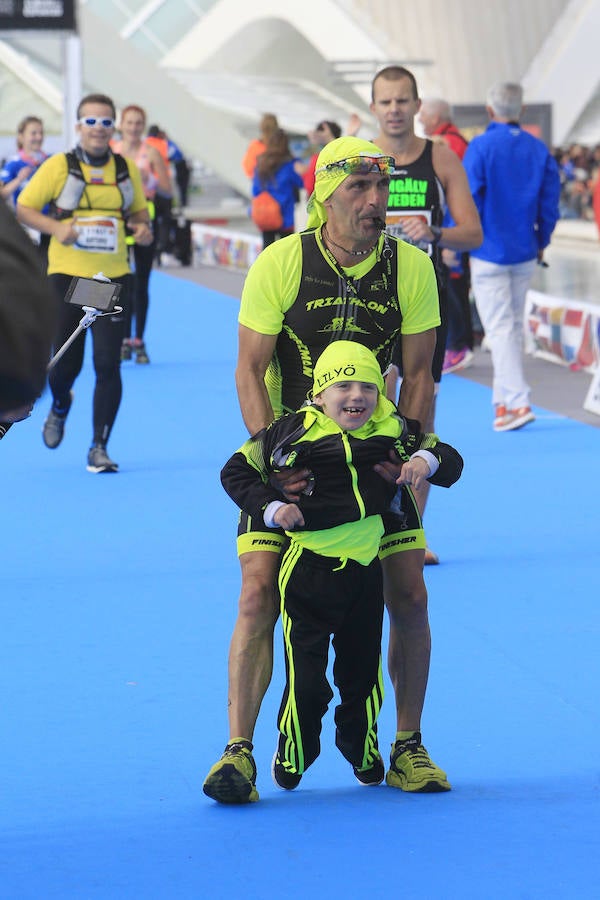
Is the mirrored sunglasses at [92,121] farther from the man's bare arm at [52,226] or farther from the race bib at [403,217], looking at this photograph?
the race bib at [403,217]

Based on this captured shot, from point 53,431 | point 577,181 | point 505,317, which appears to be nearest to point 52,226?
point 53,431

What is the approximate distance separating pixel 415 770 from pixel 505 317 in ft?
20.5

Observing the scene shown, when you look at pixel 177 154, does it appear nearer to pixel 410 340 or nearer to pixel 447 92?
pixel 410 340

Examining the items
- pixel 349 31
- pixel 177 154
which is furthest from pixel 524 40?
pixel 177 154

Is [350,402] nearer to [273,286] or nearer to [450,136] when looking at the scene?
[273,286]

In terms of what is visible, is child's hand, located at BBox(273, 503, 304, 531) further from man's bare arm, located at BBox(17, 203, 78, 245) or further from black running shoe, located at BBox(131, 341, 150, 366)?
black running shoe, located at BBox(131, 341, 150, 366)

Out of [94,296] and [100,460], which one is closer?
[94,296]

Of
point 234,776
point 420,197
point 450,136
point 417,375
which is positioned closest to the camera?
point 234,776

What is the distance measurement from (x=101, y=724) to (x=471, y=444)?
532 centimetres

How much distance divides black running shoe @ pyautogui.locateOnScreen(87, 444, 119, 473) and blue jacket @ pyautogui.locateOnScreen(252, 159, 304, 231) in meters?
8.54

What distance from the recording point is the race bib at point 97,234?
846 cm

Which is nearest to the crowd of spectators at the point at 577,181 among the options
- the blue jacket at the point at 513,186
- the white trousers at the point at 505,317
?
the blue jacket at the point at 513,186

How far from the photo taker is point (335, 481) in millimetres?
3854

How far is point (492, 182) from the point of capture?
10117 mm
